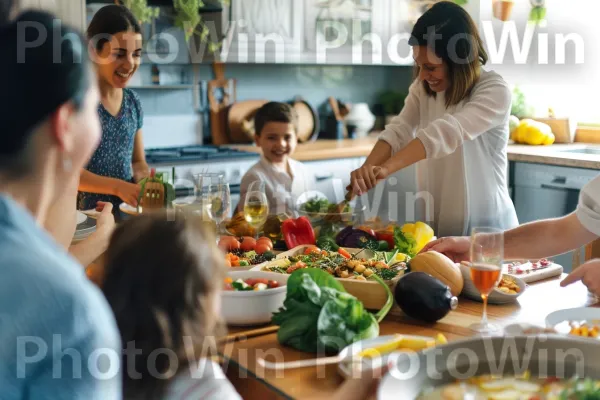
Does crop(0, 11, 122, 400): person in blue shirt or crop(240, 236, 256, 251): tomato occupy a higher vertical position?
crop(0, 11, 122, 400): person in blue shirt

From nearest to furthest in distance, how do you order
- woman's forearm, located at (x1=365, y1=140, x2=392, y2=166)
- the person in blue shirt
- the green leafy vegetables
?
1. the person in blue shirt
2. the green leafy vegetables
3. woman's forearm, located at (x1=365, y1=140, x2=392, y2=166)

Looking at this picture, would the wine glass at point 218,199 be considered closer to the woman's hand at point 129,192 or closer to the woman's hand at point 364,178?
the woman's hand at point 129,192

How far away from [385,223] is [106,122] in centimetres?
140

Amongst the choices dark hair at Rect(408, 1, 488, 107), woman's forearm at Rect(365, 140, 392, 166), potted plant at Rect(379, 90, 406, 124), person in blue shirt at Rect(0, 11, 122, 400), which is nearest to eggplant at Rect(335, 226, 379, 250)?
woman's forearm at Rect(365, 140, 392, 166)

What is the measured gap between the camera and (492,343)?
44.4 inches

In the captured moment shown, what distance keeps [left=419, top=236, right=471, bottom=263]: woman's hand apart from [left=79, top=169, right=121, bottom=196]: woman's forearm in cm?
121

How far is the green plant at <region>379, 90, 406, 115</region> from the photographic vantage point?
18.2 feet

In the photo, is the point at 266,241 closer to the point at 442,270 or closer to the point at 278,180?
the point at 442,270

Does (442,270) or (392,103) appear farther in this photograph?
(392,103)

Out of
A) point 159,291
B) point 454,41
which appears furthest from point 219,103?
point 159,291

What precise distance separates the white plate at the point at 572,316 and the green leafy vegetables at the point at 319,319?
363 mm

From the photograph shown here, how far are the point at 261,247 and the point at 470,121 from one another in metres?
0.92

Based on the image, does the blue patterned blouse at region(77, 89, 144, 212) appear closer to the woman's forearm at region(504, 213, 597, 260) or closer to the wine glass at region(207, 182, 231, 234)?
the wine glass at region(207, 182, 231, 234)

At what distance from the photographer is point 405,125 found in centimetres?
287
